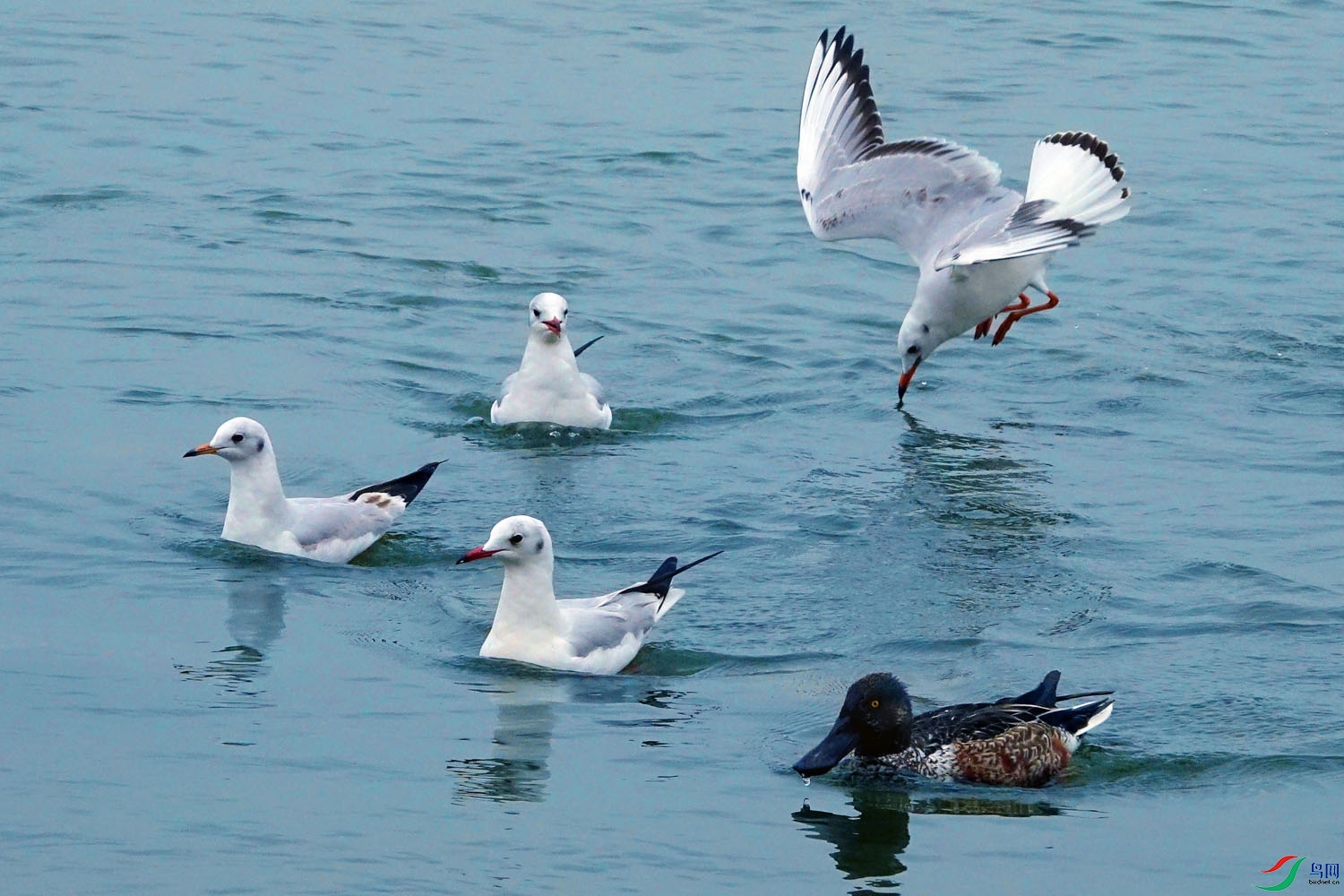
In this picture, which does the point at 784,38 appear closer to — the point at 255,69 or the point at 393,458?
the point at 255,69

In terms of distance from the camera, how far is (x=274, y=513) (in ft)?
34.3

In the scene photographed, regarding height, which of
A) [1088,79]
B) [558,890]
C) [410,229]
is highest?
[1088,79]

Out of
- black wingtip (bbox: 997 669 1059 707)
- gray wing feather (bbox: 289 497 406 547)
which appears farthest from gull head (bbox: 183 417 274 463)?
black wingtip (bbox: 997 669 1059 707)

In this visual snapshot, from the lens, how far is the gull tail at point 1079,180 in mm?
12180

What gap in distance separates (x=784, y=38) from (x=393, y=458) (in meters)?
14.9

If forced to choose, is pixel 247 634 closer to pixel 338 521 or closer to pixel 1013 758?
pixel 338 521

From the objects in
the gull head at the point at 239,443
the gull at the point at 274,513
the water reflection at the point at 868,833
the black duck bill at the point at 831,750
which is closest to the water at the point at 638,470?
the water reflection at the point at 868,833

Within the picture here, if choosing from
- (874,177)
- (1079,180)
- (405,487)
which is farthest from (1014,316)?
(405,487)

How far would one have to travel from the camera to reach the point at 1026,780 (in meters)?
7.98

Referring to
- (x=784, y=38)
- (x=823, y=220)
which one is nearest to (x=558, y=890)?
(x=823, y=220)

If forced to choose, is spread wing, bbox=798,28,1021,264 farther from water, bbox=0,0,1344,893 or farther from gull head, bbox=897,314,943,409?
water, bbox=0,0,1344,893

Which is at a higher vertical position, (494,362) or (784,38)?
(784,38)

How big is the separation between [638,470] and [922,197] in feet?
10.00

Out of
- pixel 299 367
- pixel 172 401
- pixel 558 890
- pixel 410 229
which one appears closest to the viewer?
A: pixel 558 890
